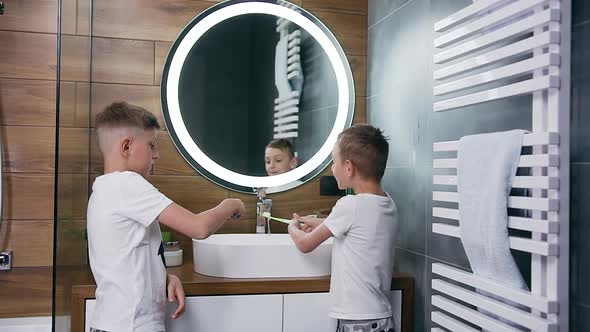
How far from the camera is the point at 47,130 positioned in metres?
2.15

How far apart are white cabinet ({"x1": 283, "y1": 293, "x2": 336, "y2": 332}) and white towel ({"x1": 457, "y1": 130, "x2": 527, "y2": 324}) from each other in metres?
0.60

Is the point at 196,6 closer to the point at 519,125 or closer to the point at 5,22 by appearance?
the point at 5,22

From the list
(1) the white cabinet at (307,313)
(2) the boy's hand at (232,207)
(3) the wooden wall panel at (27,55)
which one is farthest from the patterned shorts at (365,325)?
(3) the wooden wall panel at (27,55)

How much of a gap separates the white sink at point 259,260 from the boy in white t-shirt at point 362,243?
82 mm

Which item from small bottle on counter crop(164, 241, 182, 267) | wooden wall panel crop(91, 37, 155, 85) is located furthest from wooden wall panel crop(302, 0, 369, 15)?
small bottle on counter crop(164, 241, 182, 267)

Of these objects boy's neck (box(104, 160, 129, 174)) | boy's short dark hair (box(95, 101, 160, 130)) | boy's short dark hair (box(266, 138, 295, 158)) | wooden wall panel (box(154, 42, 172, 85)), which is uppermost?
wooden wall panel (box(154, 42, 172, 85))

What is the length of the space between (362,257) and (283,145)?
0.79 m

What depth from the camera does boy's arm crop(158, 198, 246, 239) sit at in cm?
158

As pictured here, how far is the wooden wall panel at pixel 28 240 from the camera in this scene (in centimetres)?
212

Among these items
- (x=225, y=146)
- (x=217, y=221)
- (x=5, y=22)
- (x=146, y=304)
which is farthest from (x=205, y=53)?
(x=146, y=304)

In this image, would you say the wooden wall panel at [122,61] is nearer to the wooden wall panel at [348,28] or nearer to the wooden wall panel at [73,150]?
the wooden wall panel at [73,150]

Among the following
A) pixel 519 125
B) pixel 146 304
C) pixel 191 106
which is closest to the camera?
pixel 519 125

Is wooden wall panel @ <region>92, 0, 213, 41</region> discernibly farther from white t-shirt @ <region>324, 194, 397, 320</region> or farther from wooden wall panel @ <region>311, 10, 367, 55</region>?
white t-shirt @ <region>324, 194, 397, 320</region>

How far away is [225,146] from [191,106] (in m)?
0.21
